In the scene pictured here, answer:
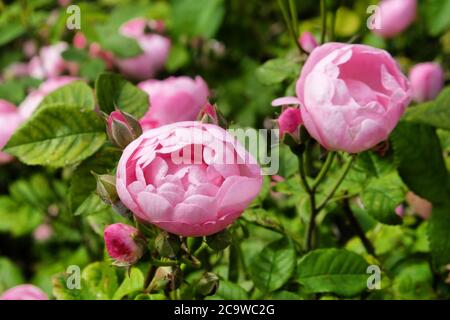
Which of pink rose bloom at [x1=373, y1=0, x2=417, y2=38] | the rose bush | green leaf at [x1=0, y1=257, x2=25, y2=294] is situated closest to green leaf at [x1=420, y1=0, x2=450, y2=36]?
the rose bush

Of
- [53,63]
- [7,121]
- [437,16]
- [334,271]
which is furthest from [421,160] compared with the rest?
[53,63]

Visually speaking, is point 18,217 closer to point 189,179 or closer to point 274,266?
point 274,266

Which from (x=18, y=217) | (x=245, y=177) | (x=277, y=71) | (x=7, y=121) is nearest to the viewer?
(x=245, y=177)

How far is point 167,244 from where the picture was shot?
64cm

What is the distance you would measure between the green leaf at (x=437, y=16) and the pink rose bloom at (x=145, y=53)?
53 cm

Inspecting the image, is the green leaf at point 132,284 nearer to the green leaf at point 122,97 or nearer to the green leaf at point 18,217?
the green leaf at point 122,97

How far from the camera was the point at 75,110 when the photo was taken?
0.83 meters

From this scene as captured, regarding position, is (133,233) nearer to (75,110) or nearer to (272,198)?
(75,110)

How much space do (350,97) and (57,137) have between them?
32 centimetres

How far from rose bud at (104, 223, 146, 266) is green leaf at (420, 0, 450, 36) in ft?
3.03

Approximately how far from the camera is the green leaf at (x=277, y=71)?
0.92 meters

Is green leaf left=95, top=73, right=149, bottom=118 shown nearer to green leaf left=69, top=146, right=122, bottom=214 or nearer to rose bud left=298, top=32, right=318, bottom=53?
green leaf left=69, top=146, right=122, bottom=214

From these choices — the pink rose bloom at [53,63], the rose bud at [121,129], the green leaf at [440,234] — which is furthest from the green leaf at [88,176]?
the pink rose bloom at [53,63]

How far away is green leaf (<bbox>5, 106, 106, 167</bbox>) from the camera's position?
A: 0.81 metres
